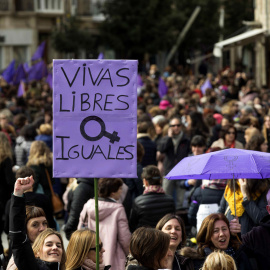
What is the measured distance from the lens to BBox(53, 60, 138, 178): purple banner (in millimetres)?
6000

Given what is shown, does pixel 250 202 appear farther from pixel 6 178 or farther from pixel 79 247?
pixel 6 178

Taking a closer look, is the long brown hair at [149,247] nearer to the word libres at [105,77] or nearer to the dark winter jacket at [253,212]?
the word libres at [105,77]

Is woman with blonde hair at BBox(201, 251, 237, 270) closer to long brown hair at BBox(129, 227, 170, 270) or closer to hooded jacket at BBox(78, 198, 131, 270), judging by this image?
long brown hair at BBox(129, 227, 170, 270)

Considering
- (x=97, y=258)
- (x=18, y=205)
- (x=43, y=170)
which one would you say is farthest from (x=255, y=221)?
(x=43, y=170)

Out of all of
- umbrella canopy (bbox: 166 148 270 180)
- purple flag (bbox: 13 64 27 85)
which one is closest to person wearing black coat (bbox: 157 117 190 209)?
umbrella canopy (bbox: 166 148 270 180)

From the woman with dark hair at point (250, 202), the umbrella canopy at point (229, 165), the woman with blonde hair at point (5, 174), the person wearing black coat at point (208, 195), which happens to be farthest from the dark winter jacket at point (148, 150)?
the umbrella canopy at point (229, 165)

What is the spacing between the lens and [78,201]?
879cm

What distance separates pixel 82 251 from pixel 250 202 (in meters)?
1.91

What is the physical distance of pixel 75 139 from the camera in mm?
6016

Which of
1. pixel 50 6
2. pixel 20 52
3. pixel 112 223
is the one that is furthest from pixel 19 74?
pixel 50 6

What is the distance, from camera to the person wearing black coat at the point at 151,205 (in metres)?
8.23

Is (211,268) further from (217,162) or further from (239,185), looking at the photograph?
(239,185)

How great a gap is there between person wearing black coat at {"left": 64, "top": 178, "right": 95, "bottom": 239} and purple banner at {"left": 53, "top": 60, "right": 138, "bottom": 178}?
267 centimetres

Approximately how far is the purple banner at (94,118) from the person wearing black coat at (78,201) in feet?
8.77
